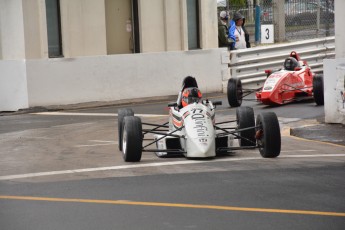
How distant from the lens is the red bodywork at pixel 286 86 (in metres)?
21.8

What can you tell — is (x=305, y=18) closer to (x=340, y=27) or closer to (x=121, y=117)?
(x=340, y=27)

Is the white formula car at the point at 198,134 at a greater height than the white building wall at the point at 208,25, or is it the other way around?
the white building wall at the point at 208,25

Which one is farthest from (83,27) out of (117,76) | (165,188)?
(165,188)

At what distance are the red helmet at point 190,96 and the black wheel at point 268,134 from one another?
4.03 ft

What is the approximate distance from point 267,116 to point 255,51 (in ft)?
43.6

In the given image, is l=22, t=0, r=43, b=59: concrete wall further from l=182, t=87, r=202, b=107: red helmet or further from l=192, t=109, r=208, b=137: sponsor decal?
l=192, t=109, r=208, b=137: sponsor decal

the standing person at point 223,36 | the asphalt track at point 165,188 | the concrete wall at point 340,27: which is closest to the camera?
the asphalt track at point 165,188

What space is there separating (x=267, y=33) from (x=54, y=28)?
9384 millimetres

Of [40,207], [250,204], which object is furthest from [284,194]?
[40,207]

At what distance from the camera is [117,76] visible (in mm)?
25109

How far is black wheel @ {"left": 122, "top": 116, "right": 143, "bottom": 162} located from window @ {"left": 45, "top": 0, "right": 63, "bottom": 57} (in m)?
10.7

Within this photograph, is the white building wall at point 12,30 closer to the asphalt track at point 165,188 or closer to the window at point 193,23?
the window at point 193,23

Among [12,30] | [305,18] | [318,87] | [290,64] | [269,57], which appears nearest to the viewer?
[318,87]

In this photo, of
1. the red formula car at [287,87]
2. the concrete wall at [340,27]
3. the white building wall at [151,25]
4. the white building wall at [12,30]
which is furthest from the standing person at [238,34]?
the concrete wall at [340,27]
